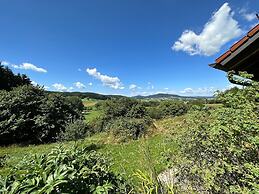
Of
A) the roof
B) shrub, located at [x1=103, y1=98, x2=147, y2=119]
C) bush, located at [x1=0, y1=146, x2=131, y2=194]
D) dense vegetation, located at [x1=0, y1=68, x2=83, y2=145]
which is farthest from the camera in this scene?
shrub, located at [x1=103, y1=98, x2=147, y2=119]

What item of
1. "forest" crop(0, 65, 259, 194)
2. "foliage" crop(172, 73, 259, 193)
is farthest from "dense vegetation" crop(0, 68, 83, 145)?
"foliage" crop(172, 73, 259, 193)

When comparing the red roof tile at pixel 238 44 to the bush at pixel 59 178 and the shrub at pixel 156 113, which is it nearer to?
the bush at pixel 59 178

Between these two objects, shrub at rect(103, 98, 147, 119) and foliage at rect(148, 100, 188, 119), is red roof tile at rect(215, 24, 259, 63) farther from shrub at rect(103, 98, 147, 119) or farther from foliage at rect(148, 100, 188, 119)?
foliage at rect(148, 100, 188, 119)

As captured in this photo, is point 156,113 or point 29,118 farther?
point 156,113

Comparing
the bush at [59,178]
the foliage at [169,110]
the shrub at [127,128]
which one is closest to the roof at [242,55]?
the bush at [59,178]

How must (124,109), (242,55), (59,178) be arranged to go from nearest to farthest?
(59,178) → (242,55) → (124,109)

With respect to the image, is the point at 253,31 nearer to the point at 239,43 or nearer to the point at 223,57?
the point at 239,43

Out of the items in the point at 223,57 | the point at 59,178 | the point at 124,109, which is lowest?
the point at 59,178

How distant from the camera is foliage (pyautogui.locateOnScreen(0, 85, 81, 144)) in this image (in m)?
20.1

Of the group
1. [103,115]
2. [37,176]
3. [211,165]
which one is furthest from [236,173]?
[103,115]

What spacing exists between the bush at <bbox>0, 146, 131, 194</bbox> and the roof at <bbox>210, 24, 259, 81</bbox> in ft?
9.33

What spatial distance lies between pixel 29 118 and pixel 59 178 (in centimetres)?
2008

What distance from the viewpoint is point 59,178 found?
8.63 feet

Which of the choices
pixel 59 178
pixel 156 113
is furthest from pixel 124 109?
pixel 59 178
